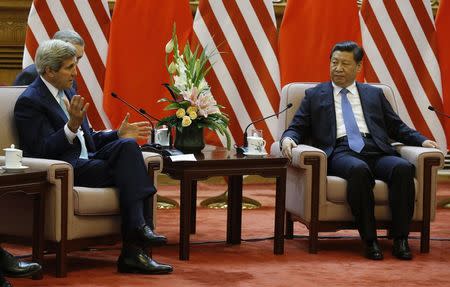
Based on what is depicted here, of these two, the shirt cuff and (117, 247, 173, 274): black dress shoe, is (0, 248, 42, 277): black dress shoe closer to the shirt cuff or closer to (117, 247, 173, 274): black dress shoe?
(117, 247, 173, 274): black dress shoe

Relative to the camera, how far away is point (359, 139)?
17.4 feet

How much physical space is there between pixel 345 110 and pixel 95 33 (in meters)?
2.08

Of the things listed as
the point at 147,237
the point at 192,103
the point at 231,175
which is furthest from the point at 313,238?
the point at 147,237

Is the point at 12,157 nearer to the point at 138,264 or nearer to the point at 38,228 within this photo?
the point at 38,228

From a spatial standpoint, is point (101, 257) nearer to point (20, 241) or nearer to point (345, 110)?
point (20, 241)

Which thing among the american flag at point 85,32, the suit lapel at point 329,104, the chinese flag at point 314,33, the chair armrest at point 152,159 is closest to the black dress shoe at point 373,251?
the suit lapel at point 329,104

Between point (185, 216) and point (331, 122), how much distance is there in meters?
1.10

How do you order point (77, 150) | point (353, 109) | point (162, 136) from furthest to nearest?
point (353, 109)
point (162, 136)
point (77, 150)

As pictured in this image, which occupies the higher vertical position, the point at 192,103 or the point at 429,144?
the point at 192,103

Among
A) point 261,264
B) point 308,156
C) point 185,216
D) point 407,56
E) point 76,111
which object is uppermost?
point 407,56

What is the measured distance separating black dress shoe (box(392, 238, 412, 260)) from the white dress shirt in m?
0.69

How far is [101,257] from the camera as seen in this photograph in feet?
15.8

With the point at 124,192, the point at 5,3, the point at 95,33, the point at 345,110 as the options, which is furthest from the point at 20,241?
the point at 5,3

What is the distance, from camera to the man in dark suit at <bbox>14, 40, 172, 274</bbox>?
14.3 ft
